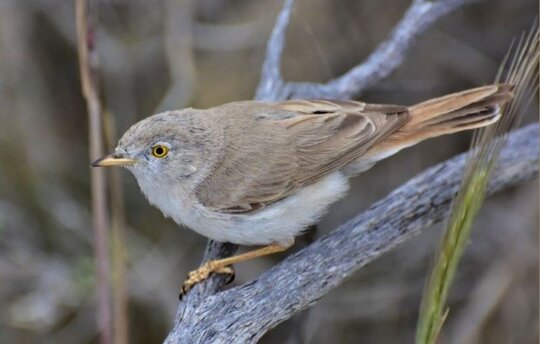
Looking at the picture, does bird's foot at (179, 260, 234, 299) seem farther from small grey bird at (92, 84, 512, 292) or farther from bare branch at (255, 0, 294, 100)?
bare branch at (255, 0, 294, 100)

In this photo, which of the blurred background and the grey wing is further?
the blurred background

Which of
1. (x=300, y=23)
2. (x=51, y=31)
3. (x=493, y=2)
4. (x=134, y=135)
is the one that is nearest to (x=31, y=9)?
(x=51, y=31)

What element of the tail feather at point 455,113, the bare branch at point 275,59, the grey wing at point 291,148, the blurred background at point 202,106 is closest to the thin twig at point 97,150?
the grey wing at point 291,148

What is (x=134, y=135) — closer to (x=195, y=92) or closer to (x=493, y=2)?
(x=195, y=92)

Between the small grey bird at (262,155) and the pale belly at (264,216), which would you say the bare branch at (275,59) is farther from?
the pale belly at (264,216)

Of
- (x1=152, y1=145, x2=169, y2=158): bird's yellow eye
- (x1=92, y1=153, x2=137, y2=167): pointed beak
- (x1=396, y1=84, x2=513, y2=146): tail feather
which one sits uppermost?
(x1=396, y1=84, x2=513, y2=146): tail feather

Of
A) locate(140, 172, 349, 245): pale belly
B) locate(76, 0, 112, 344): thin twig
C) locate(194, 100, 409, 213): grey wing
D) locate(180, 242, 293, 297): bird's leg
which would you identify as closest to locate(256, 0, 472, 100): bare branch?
locate(194, 100, 409, 213): grey wing

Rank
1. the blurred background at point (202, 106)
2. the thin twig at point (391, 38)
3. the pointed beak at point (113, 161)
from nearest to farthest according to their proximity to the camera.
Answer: the pointed beak at point (113, 161)
the thin twig at point (391, 38)
the blurred background at point (202, 106)
